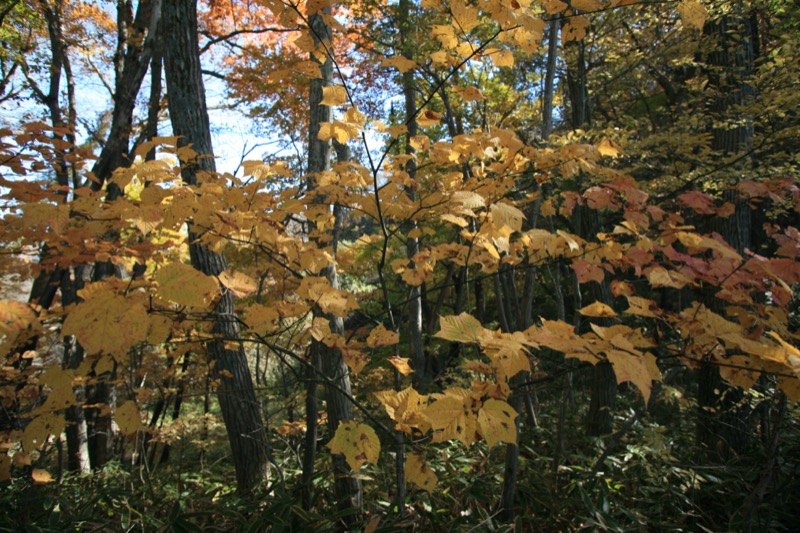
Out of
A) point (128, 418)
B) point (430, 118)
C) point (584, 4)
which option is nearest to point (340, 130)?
point (430, 118)

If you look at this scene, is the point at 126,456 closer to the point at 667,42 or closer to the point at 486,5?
the point at 486,5

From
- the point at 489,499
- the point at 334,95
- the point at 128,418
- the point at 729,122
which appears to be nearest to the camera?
the point at 128,418

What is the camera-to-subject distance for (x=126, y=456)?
6.56 metres

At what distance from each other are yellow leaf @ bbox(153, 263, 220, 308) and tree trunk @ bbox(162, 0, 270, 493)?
6.35ft

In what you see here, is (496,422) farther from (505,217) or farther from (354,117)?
(354,117)

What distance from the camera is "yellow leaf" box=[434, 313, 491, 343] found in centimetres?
114

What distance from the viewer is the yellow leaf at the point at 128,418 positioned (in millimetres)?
1384

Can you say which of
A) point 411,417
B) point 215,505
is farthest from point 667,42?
point 215,505

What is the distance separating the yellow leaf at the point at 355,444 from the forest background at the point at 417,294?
18 millimetres

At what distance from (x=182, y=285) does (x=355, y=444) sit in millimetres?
766

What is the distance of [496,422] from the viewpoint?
1113 millimetres

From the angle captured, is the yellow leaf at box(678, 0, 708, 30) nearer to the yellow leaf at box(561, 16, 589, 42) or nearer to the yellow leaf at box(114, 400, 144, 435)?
the yellow leaf at box(561, 16, 589, 42)

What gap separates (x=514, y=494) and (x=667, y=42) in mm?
6157

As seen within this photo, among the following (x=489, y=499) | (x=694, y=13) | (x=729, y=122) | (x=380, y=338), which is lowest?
(x=489, y=499)
